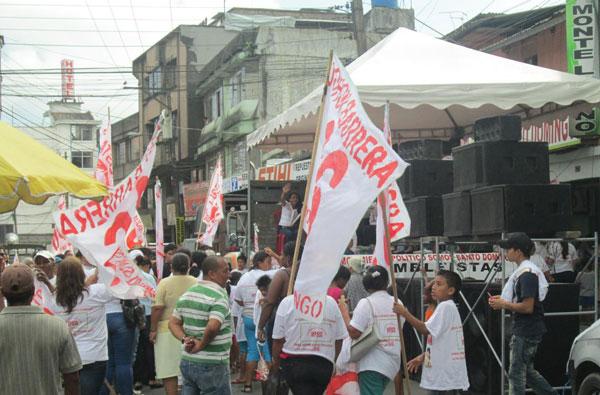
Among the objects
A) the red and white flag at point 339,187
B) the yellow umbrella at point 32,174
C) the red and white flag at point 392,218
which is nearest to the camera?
Answer: the yellow umbrella at point 32,174

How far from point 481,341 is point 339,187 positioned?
14.5 ft

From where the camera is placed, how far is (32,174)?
6836 mm

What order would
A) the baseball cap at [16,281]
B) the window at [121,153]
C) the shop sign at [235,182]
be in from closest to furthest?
the baseball cap at [16,281]
the shop sign at [235,182]
the window at [121,153]

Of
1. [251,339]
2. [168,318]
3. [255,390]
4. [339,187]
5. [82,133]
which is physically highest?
[82,133]

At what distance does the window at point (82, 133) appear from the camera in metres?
90.4

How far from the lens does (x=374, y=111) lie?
555 inches

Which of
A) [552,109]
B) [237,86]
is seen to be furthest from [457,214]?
[237,86]

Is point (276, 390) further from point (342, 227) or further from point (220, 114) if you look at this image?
point (220, 114)

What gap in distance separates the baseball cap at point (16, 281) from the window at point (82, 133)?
86.9 metres

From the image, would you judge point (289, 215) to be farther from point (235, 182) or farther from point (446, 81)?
point (235, 182)

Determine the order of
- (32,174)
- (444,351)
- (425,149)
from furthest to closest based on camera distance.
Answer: (425,149) → (444,351) → (32,174)

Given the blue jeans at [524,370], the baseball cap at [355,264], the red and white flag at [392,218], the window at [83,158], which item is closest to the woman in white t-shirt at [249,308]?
the baseball cap at [355,264]

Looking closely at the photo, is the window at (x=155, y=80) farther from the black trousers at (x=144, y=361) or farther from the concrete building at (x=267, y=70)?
the black trousers at (x=144, y=361)

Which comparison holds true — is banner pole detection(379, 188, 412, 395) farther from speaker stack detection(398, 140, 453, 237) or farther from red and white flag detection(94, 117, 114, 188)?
red and white flag detection(94, 117, 114, 188)
